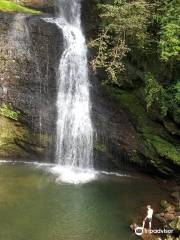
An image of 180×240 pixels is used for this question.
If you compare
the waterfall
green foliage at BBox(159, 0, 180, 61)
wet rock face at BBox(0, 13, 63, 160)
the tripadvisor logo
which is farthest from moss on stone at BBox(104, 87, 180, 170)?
the tripadvisor logo

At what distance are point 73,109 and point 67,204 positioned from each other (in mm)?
6166

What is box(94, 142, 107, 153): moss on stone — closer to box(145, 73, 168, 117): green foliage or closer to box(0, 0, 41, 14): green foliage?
box(145, 73, 168, 117): green foliage

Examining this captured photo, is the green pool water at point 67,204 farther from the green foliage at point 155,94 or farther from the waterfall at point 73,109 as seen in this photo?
the green foliage at point 155,94

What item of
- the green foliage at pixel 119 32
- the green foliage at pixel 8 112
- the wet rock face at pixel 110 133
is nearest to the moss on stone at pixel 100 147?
the wet rock face at pixel 110 133

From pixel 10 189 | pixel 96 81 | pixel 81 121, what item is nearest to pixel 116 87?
pixel 96 81

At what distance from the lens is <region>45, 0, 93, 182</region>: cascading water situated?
80.0ft

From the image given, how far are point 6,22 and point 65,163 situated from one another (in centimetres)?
828

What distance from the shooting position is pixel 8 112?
2394cm

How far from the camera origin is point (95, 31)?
25.1 meters

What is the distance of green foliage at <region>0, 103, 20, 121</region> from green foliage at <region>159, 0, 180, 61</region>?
8.68 m

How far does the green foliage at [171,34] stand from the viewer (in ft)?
64.6

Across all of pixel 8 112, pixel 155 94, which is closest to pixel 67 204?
pixel 8 112

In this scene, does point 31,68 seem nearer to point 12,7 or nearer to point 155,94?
point 12,7

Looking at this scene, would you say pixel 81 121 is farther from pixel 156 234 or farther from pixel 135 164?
pixel 156 234
